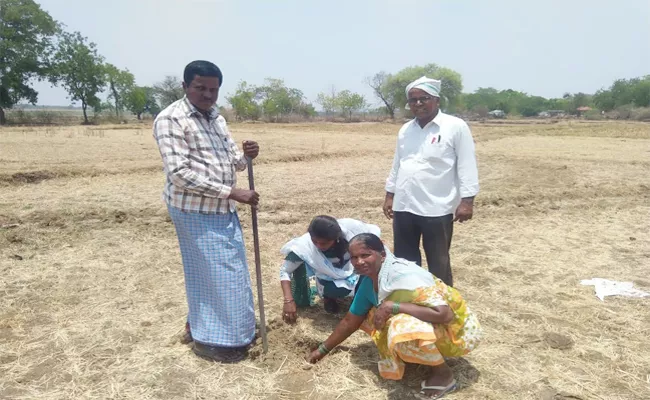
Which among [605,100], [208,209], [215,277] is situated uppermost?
[605,100]

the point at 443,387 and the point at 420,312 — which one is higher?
the point at 420,312

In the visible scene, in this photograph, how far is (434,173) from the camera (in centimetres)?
316

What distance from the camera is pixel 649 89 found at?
2361 inches

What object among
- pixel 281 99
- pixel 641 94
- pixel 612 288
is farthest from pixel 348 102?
pixel 612 288

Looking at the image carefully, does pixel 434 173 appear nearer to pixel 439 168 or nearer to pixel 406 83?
pixel 439 168

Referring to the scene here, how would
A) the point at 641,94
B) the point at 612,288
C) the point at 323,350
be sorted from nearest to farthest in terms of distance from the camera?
the point at 323,350 < the point at 612,288 < the point at 641,94

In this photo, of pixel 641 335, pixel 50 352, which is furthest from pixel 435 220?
pixel 50 352

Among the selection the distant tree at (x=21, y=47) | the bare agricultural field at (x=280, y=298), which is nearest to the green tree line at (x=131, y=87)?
the distant tree at (x=21, y=47)

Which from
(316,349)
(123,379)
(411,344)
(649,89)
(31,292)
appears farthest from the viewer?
(649,89)

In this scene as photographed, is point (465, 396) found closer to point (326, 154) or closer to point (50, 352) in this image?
point (50, 352)

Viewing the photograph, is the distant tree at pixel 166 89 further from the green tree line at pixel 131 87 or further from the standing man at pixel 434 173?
the standing man at pixel 434 173

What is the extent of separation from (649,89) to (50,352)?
73.5 m

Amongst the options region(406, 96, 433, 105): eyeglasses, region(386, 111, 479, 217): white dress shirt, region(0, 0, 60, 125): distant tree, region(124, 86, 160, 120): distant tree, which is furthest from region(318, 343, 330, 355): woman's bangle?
region(124, 86, 160, 120): distant tree

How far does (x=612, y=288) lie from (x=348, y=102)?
61.4m
